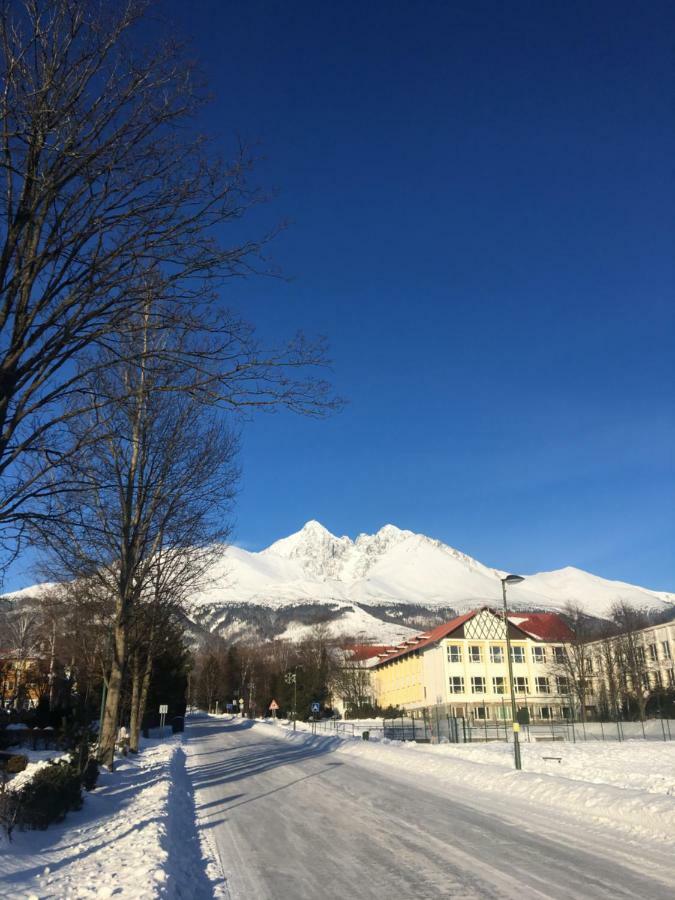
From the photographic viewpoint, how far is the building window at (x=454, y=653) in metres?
73.0

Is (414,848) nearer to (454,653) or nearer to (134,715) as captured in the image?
(134,715)

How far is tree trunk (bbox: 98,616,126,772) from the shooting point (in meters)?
18.6

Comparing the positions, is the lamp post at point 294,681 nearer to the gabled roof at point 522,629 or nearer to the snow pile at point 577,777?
the gabled roof at point 522,629

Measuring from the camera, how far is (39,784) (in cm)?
1077

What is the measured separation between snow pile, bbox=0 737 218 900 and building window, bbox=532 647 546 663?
227 feet

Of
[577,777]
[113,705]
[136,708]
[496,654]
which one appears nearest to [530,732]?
[496,654]

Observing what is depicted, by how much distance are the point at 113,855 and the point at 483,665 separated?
230 feet

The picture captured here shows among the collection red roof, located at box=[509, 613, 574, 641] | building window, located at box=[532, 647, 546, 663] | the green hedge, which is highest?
red roof, located at box=[509, 613, 574, 641]

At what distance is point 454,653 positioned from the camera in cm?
7331

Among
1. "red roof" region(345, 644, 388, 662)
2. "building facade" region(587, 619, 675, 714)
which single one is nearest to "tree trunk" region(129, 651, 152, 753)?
"building facade" region(587, 619, 675, 714)

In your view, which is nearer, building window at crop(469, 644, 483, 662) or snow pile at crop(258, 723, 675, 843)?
snow pile at crop(258, 723, 675, 843)

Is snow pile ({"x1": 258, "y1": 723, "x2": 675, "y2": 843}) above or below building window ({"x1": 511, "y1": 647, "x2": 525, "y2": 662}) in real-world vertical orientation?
below

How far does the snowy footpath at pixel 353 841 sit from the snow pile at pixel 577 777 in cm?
6

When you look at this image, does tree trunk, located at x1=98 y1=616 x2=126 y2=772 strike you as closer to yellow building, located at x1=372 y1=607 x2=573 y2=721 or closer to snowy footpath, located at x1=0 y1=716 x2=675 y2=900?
snowy footpath, located at x1=0 y1=716 x2=675 y2=900
